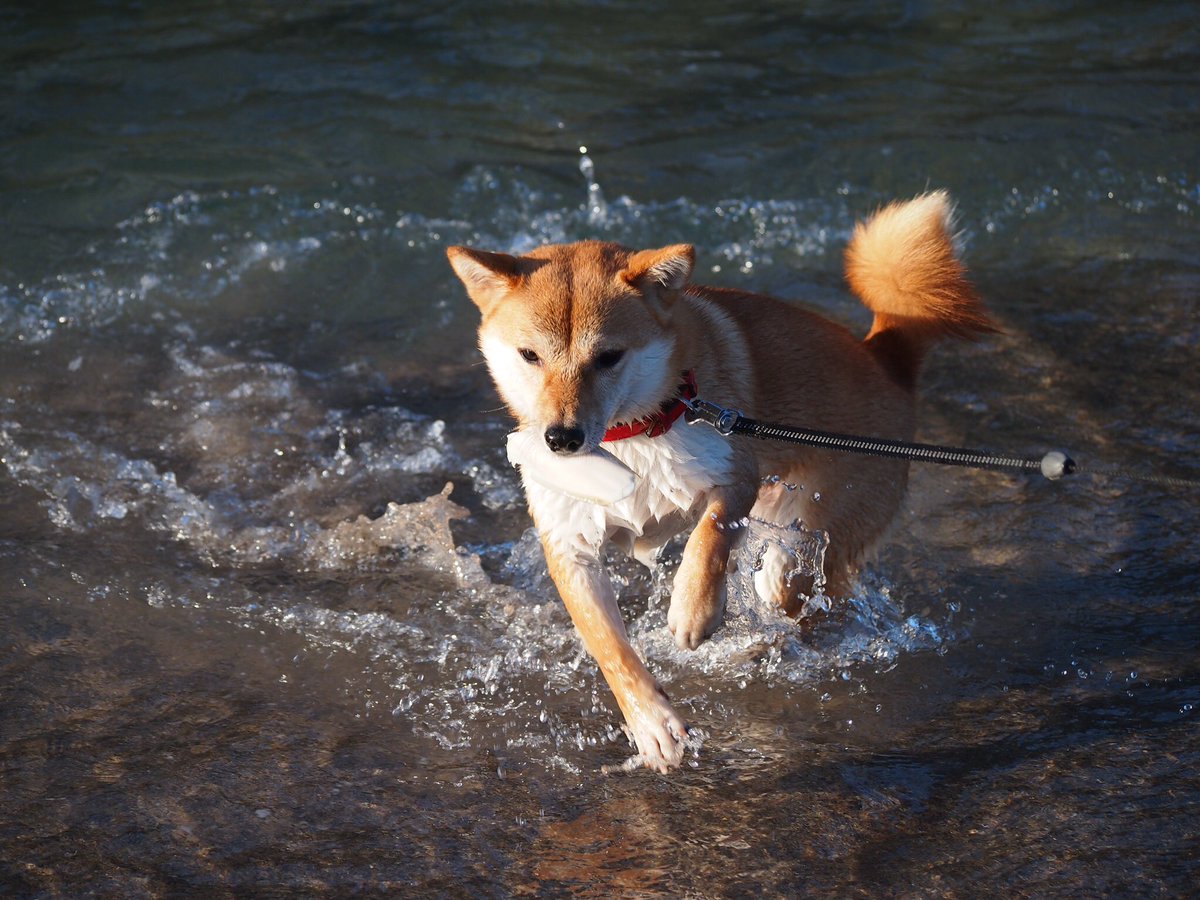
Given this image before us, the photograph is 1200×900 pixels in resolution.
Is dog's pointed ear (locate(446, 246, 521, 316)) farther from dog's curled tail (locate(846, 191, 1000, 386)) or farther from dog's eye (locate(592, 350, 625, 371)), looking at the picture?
dog's curled tail (locate(846, 191, 1000, 386))

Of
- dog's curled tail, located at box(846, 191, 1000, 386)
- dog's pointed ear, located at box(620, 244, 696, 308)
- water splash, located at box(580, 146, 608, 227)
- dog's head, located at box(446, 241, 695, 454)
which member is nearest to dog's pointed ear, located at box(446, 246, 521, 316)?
dog's head, located at box(446, 241, 695, 454)

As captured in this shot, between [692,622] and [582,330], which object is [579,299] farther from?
[692,622]

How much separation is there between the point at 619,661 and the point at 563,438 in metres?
0.65

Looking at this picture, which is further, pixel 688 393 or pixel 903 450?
pixel 688 393

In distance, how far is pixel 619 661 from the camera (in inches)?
129

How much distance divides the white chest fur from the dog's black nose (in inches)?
13.0

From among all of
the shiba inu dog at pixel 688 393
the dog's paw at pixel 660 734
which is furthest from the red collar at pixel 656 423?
the dog's paw at pixel 660 734

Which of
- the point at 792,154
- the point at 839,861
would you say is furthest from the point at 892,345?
the point at 792,154

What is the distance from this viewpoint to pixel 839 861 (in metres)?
2.88

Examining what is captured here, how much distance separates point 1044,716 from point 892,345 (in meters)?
1.32

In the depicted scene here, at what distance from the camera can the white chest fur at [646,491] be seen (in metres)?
3.39

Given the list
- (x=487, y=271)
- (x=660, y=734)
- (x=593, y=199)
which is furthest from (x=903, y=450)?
(x=593, y=199)

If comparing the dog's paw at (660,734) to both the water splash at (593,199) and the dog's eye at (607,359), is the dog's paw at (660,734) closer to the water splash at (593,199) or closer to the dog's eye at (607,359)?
the dog's eye at (607,359)

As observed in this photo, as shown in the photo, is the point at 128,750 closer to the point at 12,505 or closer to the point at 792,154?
the point at 12,505
